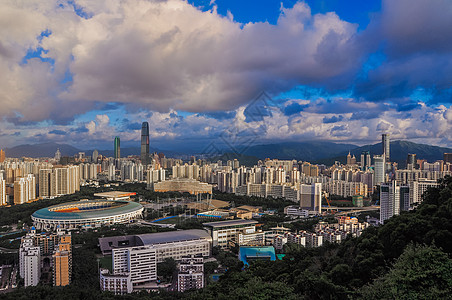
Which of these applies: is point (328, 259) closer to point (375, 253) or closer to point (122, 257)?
point (375, 253)

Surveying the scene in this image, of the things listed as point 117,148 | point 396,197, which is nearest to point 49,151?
point 117,148

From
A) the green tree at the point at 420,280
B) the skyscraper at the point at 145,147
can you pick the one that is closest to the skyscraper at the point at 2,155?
the skyscraper at the point at 145,147

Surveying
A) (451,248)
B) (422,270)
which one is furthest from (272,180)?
(422,270)

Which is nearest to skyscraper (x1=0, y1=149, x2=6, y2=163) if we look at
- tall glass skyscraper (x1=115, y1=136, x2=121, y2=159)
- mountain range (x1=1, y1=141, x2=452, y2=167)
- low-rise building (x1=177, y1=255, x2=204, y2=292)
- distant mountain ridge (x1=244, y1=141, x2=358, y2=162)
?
mountain range (x1=1, y1=141, x2=452, y2=167)

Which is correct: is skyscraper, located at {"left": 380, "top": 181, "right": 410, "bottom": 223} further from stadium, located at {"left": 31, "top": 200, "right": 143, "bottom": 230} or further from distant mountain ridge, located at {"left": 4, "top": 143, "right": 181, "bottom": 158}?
distant mountain ridge, located at {"left": 4, "top": 143, "right": 181, "bottom": 158}

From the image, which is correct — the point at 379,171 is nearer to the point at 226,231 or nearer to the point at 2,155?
the point at 226,231

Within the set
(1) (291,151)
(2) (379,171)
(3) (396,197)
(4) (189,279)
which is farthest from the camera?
(1) (291,151)
